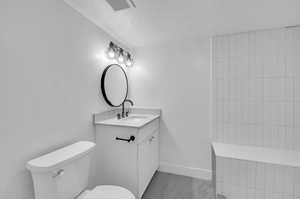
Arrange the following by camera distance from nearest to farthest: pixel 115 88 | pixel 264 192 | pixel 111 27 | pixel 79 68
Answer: pixel 79 68 → pixel 264 192 → pixel 111 27 → pixel 115 88

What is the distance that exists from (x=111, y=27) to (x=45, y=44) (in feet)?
2.77

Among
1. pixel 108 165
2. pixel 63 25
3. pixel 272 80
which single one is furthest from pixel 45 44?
pixel 272 80

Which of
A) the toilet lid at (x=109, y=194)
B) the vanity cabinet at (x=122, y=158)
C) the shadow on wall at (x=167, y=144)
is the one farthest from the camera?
the shadow on wall at (x=167, y=144)

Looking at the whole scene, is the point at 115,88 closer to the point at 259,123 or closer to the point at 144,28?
the point at 144,28

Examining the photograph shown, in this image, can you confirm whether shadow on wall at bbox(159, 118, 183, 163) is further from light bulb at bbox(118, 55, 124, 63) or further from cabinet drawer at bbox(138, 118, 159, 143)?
light bulb at bbox(118, 55, 124, 63)

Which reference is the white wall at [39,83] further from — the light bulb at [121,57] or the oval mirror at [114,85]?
the light bulb at [121,57]

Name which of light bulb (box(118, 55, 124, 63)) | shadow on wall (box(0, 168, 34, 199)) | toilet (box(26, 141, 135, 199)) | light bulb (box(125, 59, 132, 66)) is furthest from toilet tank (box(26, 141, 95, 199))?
light bulb (box(125, 59, 132, 66))

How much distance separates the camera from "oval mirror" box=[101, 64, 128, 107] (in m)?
1.67

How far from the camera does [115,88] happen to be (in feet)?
6.16

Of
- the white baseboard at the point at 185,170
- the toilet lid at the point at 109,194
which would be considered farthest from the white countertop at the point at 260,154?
the toilet lid at the point at 109,194

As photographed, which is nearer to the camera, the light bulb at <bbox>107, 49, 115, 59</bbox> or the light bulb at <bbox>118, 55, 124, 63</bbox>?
the light bulb at <bbox>107, 49, 115, 59</bbox>

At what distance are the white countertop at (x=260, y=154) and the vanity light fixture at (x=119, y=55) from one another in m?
1.77

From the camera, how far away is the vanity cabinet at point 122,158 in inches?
55.6

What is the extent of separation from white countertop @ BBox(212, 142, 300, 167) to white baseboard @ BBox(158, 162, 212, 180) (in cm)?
48
